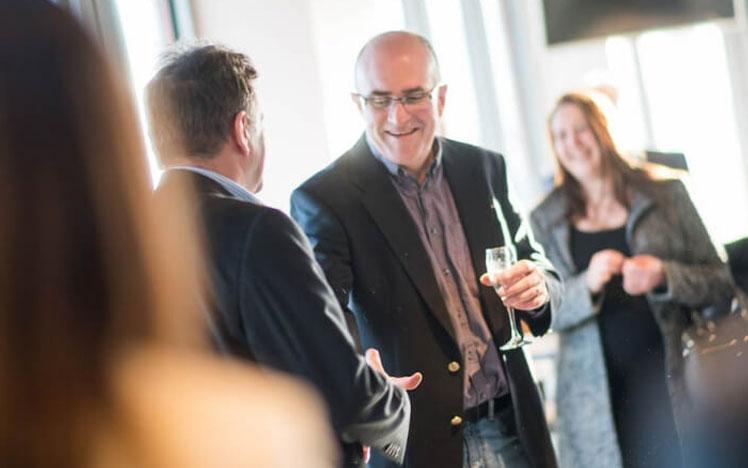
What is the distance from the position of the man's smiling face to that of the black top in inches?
45.6

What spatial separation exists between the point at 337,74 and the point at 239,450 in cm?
368

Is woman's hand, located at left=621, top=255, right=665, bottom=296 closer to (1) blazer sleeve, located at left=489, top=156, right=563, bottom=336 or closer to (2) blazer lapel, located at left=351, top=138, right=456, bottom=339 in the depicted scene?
(1) blazer sleeve, located at left=489, top=156, right=563, bottom=336

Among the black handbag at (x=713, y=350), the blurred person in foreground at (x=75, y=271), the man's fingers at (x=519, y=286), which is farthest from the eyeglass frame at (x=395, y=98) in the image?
the blurred person in foreground at (x=75, y=271)

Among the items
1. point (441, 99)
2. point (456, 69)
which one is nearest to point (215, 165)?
point (441, 99)

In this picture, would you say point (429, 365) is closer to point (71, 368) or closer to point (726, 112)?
point (71, 368)

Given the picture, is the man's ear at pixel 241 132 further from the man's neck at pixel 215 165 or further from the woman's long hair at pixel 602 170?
the woman's long hair at pixel 602 170

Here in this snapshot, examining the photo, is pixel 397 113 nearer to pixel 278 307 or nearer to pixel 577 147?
pixel 278 307

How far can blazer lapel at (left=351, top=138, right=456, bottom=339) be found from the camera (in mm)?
2779

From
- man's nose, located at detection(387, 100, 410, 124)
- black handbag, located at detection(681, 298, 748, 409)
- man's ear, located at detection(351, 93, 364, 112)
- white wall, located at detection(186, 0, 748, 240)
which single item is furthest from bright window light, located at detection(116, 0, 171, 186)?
black handbag, located at detection(681, 298, 748, 409)

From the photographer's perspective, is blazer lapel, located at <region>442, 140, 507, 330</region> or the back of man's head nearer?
the back of man's head

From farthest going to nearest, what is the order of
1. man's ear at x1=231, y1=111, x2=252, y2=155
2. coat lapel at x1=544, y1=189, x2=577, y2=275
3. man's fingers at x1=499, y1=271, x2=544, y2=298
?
coat lapel at x1=544, y1=189, x2=577, y2=275
man's fingers at x1=499, y1=271, x2=544, y2=298
man's ear at x1=231, y1=111, x2=252, y2=155

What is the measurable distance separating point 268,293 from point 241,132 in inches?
15.2

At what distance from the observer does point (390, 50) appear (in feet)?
10.0

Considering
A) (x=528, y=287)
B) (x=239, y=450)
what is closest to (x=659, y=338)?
(x=528, y=287)
